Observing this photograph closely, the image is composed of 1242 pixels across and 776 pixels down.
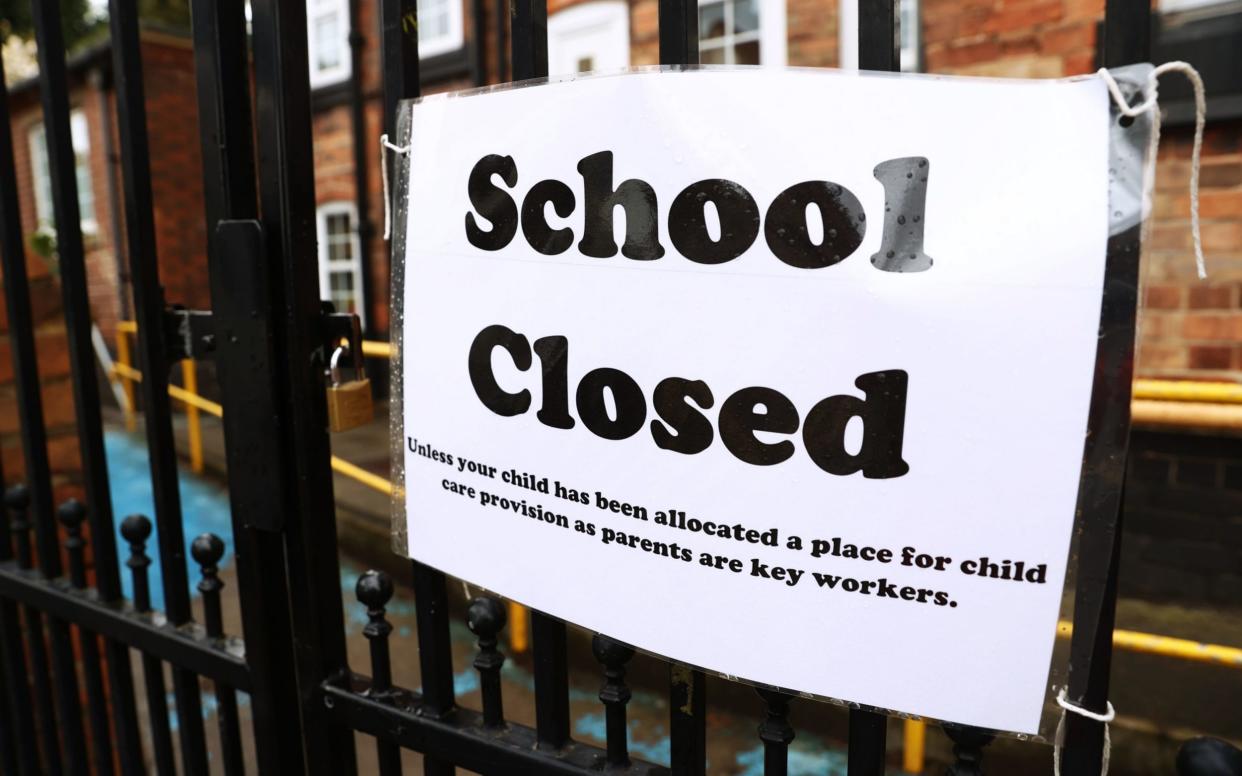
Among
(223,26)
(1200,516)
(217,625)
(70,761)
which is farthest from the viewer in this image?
(1200,516)

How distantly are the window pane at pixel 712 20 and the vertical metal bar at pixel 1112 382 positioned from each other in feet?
14.9

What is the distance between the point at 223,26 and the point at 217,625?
3.32 feet

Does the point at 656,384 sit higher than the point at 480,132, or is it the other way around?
the point at 480,132

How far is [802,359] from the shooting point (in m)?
0.80

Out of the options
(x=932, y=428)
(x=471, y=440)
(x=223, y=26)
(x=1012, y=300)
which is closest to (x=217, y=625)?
(x=471, y=440)

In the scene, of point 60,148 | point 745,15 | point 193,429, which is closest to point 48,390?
point 60,148

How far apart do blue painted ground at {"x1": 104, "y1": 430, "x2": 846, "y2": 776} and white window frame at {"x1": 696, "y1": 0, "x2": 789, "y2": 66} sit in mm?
3306

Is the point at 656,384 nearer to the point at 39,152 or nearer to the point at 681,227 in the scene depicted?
the point at 681,227

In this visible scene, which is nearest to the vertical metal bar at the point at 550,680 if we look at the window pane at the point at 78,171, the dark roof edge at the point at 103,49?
the window pane at the point at 78,171

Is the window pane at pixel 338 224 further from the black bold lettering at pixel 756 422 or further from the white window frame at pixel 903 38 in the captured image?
the black bold lettering at pixel 756 422

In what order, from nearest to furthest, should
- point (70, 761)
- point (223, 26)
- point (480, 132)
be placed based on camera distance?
point (480, 132) → point (223, 26) → point (70, 761)

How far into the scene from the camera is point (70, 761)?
1.86m

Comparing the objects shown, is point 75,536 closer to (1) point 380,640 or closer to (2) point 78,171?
(1) point 380,640

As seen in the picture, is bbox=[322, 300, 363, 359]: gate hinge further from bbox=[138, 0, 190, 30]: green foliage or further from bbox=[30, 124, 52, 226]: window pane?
bbox=[138, 0, 190, 30]: green foliage
